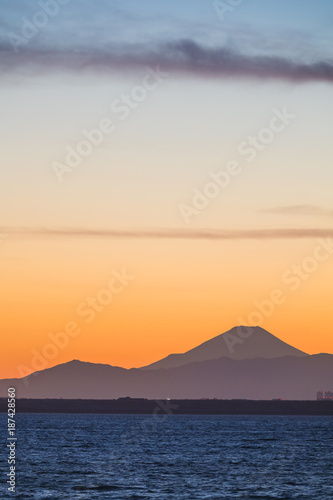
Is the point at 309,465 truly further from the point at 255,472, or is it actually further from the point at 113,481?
the point at 113,481

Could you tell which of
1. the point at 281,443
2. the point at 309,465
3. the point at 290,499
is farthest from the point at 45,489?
the point at 281,443

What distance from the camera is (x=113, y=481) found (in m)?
75.9

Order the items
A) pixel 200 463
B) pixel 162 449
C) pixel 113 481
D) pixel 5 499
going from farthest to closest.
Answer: pixel 162 449, pixel 200 463, pixel 113 481, pixel 5 499

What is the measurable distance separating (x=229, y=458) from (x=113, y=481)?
3278 centimetres

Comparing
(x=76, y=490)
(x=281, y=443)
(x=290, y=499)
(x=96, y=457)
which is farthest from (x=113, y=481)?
(x=281, y=443)

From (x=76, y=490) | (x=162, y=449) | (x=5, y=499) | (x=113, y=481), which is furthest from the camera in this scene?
(x=162, y=449)

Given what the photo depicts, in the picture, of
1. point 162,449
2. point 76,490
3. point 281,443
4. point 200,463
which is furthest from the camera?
point 281,443

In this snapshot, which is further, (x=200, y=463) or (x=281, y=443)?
(x=281, y=443)

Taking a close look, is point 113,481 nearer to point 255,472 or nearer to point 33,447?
point 255,472

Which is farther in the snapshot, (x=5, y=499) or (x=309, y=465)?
(x=309, y=465)

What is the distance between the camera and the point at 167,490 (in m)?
70.3

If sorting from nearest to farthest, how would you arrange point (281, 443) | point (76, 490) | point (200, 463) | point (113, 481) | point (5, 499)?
point (5, 499), point (76, 490), point (113, 481), point (200, 463), point (281, 443)

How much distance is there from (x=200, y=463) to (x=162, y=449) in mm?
24026

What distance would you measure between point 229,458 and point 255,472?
764 inches
